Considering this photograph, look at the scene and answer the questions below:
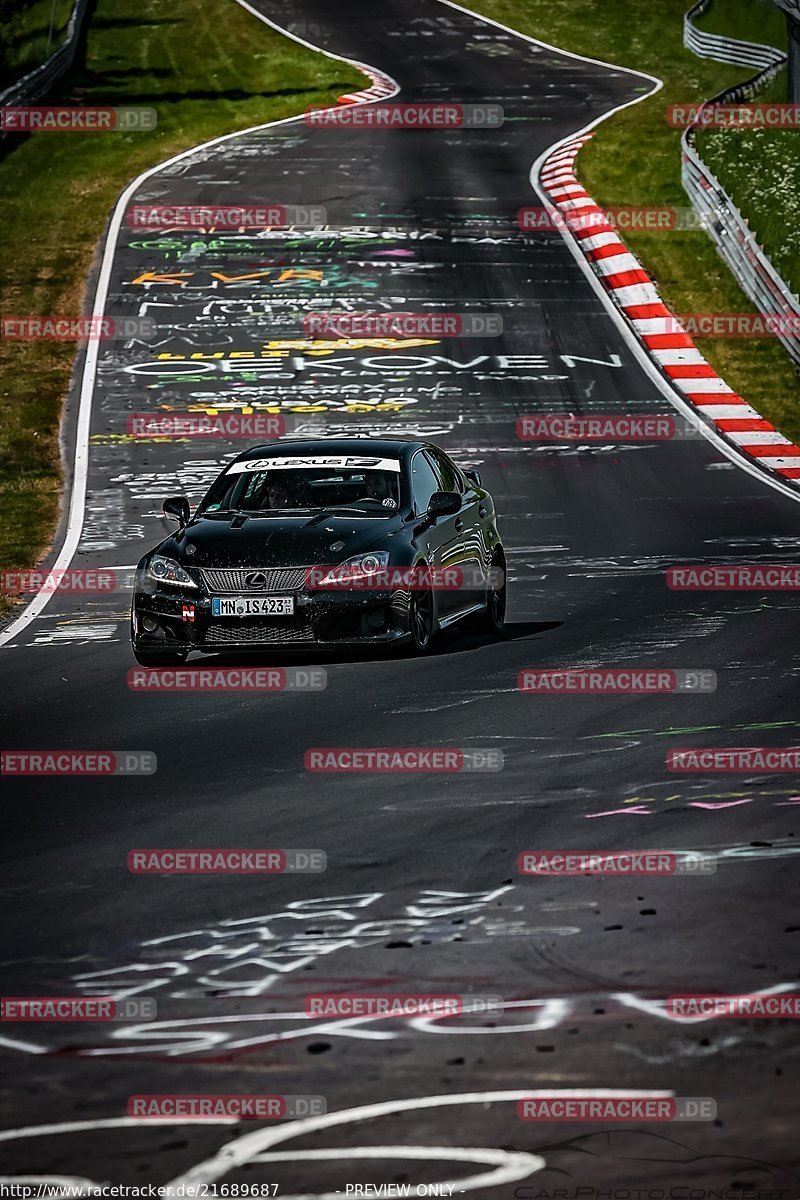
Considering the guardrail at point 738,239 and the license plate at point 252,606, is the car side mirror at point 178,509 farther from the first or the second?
the guardrail at point 738,239

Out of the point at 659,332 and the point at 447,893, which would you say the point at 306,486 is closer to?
the point at 447,893

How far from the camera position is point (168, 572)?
42.4 ft

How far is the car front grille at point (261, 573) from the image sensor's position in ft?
41.4

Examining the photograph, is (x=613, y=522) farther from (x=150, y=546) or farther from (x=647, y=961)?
(x=647, y=961)

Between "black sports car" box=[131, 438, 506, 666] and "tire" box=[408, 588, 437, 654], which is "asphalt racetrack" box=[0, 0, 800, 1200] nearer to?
"tire" box=[408, 588, 437, 654]

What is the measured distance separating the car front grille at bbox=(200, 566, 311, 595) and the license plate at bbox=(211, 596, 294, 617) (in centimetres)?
5

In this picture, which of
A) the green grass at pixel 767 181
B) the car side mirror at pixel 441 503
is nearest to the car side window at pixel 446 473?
the car side mirror at pixel 441 503

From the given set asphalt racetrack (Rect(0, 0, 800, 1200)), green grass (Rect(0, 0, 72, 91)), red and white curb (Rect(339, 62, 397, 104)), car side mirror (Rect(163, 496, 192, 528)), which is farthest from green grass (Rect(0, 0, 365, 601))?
car side mirror (Rect(163, 496, 192, 528))

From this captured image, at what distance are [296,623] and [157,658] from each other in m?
1.04

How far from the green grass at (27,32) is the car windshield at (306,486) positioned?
33.4 meters

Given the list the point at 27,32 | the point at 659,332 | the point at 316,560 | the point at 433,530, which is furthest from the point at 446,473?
the point at 27,32

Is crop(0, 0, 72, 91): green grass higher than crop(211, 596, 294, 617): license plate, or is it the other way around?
crop(0, 0, 72, 91): green grass

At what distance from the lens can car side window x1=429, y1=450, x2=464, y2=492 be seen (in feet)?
48.2

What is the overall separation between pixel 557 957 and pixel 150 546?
12674 mm
